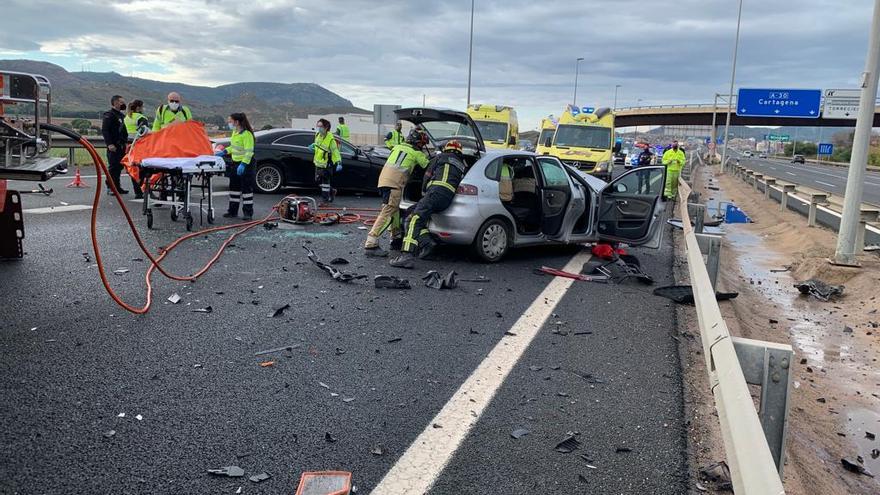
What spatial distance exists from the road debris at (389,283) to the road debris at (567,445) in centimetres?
363

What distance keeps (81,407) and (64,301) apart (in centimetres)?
250

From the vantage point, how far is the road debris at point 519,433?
3676 mm

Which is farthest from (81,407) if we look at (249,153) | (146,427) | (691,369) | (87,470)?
(249,153)

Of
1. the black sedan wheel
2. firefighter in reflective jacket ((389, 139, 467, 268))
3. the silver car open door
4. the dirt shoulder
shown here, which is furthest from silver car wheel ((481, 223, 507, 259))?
the black sedan wheel

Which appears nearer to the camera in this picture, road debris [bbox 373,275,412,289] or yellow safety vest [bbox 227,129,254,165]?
road debris [bbox 373,275,412,289]

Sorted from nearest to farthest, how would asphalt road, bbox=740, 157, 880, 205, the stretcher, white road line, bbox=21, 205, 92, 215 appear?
the stretcher, white road line, bbox=21, 205, 92, 215, asphalt road, bbox=740, 157, 880, 205

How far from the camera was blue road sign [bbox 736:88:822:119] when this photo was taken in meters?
31.4

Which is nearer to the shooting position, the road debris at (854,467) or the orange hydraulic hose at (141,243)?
the road debris at (854,467)

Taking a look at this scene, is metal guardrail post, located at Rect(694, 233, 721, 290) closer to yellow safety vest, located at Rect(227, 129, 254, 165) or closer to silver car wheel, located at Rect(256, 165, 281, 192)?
yellow safety vest, located at Rect(227, 129, 254, 165)

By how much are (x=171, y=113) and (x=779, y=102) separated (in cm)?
3084

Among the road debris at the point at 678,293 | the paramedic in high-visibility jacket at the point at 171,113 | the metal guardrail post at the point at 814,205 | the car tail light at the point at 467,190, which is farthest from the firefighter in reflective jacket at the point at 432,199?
the metal guardrail post at the point at 814,205

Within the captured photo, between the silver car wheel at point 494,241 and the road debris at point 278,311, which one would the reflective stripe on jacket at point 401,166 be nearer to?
the silver car wheel at point 494,241

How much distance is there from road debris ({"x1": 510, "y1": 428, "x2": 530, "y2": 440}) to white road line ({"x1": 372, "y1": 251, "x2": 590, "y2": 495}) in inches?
9.6

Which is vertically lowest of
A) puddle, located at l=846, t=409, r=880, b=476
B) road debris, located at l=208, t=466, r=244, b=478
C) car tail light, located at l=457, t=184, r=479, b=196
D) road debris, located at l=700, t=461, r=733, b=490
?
puddle, located at l=846, t=409, r=880, b=476
